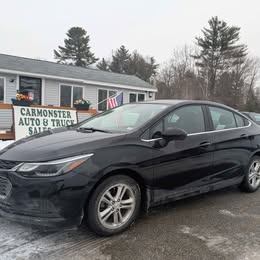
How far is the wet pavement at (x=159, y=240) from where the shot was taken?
9.36ft

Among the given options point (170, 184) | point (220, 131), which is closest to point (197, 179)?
point (170, 184)

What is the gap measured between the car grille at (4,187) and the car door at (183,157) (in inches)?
62.9

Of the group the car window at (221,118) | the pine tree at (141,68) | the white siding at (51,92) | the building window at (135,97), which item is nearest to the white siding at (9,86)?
the white siding at (51,92)

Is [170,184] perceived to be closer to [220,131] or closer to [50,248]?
[220,131]

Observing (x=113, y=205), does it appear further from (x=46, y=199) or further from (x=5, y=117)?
(x=5, y=117)

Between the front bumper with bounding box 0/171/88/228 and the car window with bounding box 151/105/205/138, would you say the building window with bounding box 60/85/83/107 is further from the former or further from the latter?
the front bumper with bounding box 0/171/88/228

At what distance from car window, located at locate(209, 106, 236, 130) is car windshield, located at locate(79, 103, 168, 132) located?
2.86 ft

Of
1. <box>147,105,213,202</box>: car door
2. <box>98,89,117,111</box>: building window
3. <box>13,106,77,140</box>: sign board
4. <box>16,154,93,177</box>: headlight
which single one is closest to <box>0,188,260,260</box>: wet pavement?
<box>147,105,213,202</box>: car door

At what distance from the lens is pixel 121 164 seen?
318 cm

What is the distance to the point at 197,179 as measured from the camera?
3957mm

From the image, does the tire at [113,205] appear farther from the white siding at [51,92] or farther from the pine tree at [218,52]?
the pine tree at [218,52]

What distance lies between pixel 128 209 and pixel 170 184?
0.63 metres

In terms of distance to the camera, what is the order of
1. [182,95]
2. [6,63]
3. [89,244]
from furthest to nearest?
[182,95] → [6,63] → [89,244]

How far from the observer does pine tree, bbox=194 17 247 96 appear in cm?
4100
